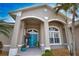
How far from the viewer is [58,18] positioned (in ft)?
8.55

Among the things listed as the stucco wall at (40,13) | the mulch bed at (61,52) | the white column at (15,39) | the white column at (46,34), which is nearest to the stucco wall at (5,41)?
the white column at (15,39)

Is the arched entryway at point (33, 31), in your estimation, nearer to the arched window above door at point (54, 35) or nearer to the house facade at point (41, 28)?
the house facade at point (41, 28)

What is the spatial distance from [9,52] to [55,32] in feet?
2.99

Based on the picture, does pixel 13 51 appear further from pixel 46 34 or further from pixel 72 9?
pixel 72 9

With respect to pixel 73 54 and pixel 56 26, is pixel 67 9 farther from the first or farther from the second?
pixel 73 54

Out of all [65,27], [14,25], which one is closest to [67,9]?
[65,27]

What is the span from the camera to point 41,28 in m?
2.59

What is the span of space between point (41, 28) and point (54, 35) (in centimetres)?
27

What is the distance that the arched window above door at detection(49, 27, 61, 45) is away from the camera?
256cm

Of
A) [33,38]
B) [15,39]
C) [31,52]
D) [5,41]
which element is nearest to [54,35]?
[33,38]

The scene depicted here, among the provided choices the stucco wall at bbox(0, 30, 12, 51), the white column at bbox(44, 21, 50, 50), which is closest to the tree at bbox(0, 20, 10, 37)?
the stucco wall at bbox(0, 30, 12, 51)

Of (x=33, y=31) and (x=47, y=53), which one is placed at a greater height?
(x=33, y=31)

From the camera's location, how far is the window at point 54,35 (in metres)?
2.56

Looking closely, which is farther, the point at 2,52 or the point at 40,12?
the point at 40,12
